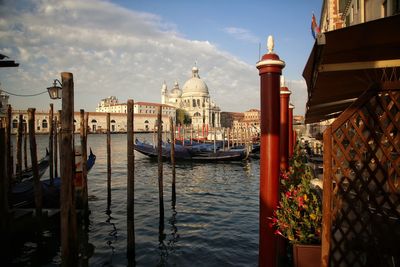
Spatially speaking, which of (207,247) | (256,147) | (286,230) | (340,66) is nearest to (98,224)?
(207,247)

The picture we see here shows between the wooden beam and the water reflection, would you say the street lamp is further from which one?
the wooden beam

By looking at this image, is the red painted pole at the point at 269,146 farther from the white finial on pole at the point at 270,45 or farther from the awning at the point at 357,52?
the awning at the point at 357,52

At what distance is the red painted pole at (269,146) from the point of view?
2990 millimetres

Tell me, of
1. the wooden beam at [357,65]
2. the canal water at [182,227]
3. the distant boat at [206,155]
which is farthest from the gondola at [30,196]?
the distant boat at [206,155]

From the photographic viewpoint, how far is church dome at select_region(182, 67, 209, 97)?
105312 millimetres

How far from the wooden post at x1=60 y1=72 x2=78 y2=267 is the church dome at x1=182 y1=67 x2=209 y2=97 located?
10132 cm

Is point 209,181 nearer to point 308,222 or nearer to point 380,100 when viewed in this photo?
point 308,222

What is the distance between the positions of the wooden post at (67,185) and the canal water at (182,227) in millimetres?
1920

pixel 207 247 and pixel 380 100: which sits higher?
pixel 380 100

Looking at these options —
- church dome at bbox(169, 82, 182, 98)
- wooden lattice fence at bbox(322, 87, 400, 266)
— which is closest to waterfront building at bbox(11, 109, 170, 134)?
church dome at bbox(169, 82, 182, 98)

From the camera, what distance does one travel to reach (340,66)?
2750mm

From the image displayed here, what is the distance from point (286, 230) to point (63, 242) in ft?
10.2

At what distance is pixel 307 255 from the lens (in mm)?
3189

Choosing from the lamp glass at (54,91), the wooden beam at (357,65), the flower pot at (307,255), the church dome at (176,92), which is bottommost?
the flower pot at (307,255)
